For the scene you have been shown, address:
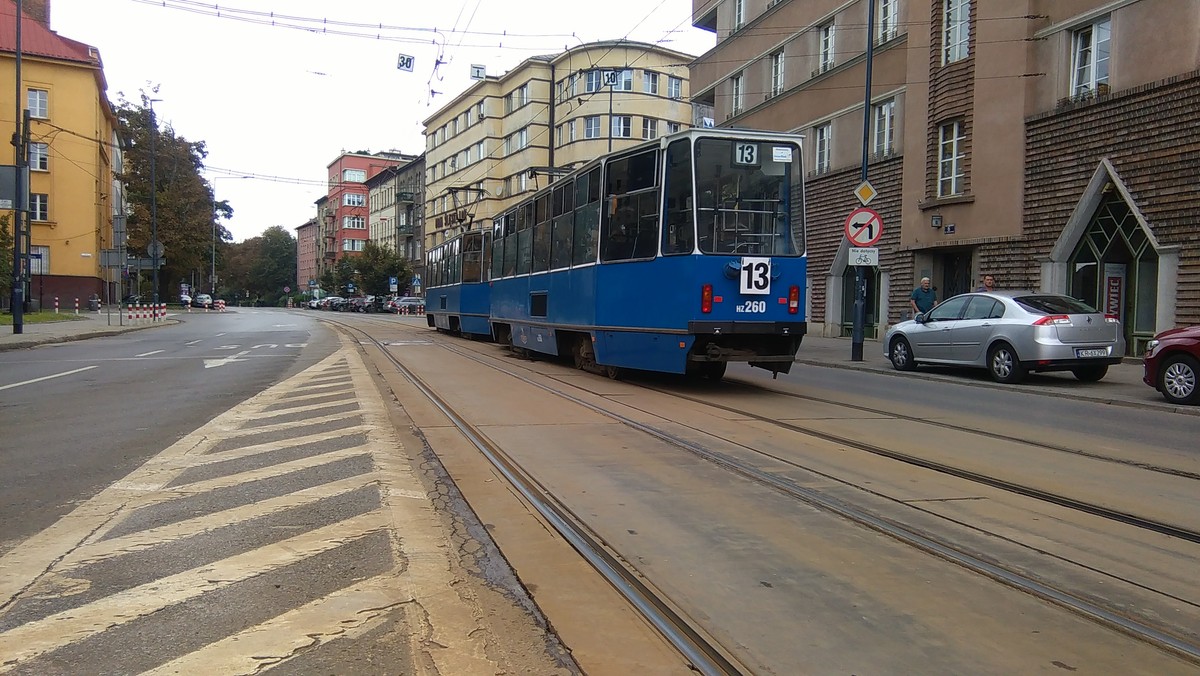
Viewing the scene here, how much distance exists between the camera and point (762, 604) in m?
3.83

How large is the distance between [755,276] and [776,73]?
Result: 72.0 ft

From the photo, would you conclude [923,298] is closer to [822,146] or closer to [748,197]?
[748,197]

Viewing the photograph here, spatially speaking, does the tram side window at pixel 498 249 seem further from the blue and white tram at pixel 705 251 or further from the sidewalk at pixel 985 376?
the blue and white tram at pixel 705 251

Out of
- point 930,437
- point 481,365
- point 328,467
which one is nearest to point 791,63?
point 481,365

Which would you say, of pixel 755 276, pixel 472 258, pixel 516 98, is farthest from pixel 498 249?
pixel 516 98

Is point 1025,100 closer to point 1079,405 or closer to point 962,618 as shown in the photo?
point 1079,405

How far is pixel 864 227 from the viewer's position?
17266 mm

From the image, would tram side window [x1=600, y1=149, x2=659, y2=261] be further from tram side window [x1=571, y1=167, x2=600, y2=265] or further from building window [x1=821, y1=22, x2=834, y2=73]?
building window [x1=821, y1=22, x2=834, y2=73]

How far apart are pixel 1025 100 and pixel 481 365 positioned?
45.6 ft

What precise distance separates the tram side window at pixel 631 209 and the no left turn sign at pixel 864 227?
6.83 meters

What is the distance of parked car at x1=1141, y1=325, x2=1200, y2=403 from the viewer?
10.6m

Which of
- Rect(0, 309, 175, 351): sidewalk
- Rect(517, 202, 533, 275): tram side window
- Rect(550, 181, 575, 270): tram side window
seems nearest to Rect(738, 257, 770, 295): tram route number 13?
Rect(550, 181, 575, 270): tram side window

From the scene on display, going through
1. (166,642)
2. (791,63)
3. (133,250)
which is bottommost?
(166,642)

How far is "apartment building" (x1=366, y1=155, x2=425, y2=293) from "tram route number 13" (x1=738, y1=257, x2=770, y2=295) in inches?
2554
